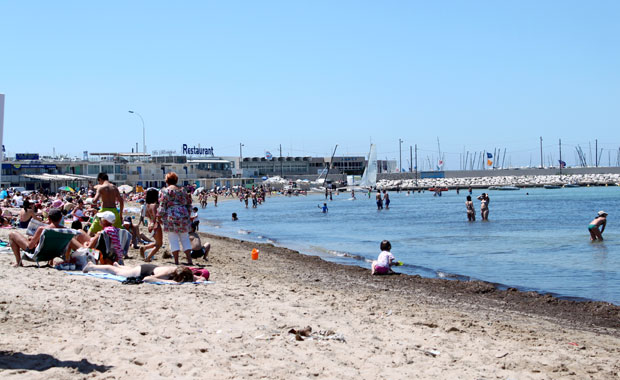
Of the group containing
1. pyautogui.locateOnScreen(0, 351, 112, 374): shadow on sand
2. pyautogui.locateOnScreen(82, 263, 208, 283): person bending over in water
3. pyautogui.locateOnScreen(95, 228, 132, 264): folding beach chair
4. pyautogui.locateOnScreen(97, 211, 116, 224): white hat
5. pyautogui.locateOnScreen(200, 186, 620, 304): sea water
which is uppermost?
pyautogui.locateOnScreen(97, 211, 116, 224): white hat

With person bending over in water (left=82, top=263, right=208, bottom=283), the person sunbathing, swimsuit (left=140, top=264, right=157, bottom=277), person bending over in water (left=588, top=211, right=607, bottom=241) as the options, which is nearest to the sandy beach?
person bending over in water (left=82, top=263, right=208, bottom=283)

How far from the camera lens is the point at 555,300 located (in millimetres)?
11273

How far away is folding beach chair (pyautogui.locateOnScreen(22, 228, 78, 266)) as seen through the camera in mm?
9828

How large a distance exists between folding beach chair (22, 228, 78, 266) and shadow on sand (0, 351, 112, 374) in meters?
4.72

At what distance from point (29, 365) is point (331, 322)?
10.9ft

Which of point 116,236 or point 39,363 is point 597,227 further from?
point 39,363

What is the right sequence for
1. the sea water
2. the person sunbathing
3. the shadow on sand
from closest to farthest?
the shadow on sand, the person sunbathing, the sea water

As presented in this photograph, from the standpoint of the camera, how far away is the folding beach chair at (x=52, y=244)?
32.2 ft

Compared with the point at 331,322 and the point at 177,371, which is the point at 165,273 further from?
the point at 177,371

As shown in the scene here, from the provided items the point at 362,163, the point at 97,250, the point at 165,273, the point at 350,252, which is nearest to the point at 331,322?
the point at 165,273

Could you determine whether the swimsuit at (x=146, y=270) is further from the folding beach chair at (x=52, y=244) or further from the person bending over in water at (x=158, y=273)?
the folding beach chair at (x=52, y=244)

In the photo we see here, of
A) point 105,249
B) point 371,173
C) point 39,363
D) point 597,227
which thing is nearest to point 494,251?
point 597,227

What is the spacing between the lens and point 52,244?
32.6 ft

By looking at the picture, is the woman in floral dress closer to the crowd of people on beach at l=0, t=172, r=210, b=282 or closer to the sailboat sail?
the crowd of people on beach at l=0, t=172, r=210, b=282
